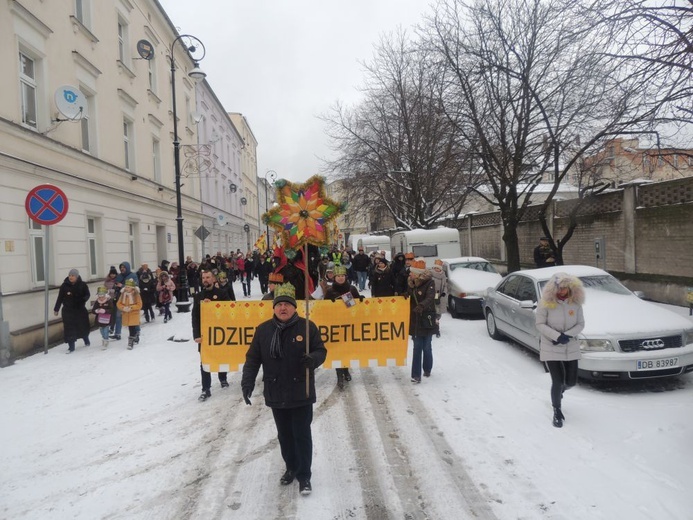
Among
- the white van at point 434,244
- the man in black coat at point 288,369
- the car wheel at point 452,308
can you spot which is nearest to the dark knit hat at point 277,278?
the man in black coat at point 288,369

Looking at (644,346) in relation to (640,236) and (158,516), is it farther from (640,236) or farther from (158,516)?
(640,236)

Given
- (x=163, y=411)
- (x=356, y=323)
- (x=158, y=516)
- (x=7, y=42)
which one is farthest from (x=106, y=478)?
(x=7, y=42)

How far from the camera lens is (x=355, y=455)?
14.9 ft

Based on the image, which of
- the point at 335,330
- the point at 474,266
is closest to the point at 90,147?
the point at 335,330

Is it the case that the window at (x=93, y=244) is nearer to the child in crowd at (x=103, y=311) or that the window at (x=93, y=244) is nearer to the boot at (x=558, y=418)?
the child in crowd at (x=103, y=311)

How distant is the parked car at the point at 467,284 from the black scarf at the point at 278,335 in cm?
883

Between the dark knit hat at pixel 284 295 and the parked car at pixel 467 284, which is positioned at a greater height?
the dark knit hat at pixel 284 295

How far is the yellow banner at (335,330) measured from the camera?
259 inches

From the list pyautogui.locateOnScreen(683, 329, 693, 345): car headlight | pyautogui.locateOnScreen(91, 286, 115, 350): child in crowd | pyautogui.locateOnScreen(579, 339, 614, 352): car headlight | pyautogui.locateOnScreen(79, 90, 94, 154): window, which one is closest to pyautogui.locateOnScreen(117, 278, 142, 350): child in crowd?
pyautogui.locateOnScreen(91, 286, 115, 350): child in crowd

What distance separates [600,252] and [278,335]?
43.5 ft

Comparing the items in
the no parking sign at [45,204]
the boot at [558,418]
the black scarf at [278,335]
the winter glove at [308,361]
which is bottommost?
the boot at [558,418]

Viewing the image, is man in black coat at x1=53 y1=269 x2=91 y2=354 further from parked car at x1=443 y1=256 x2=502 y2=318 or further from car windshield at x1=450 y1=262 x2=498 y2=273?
car windshield at x1=450 y1=262 x2=498 y2=273

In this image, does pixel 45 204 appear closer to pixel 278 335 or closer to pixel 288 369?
pixel 278 335

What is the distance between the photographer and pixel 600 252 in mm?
14039
